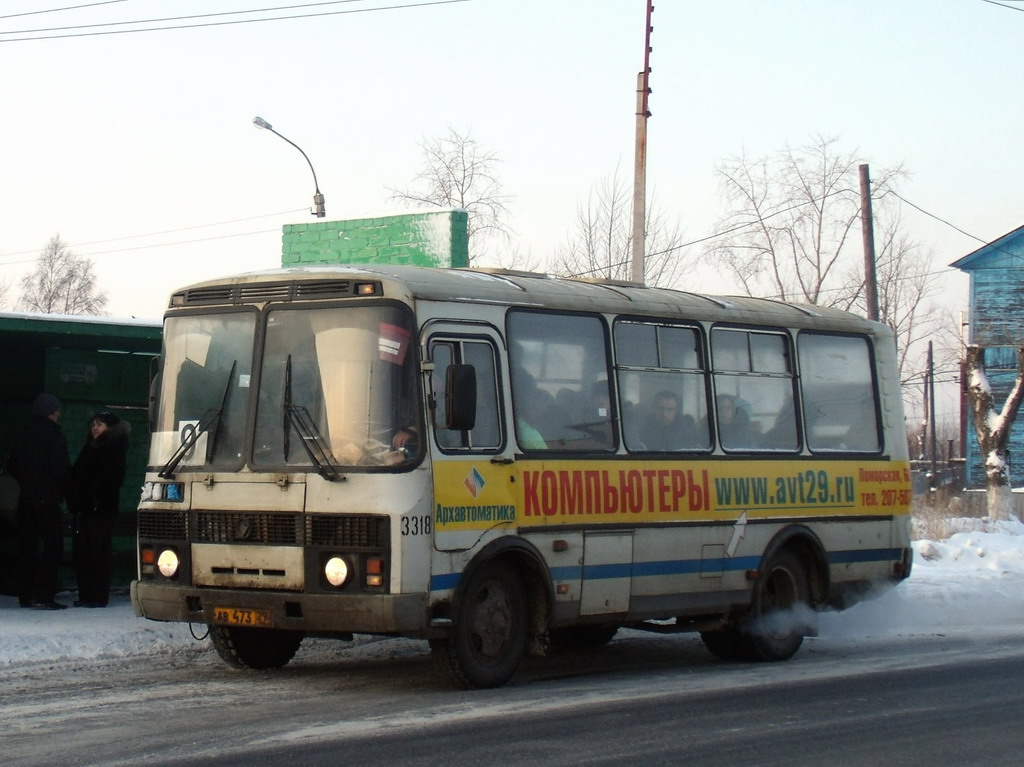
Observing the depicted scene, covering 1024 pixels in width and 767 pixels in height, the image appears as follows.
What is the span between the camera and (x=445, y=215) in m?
21.3

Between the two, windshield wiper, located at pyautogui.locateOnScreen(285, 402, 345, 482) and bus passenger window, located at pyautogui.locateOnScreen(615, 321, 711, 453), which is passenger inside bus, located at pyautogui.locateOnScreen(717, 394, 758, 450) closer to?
bus passenger window, located at pyautogui.locateOnScreen(615, 321, 711, 453)

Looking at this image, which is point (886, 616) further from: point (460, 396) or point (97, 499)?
point (97, 499)

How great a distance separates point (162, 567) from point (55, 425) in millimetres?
3850

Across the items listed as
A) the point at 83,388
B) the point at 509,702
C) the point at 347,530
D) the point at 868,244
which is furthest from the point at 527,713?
the point at 868,244

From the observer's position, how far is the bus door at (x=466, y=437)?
30.8ft

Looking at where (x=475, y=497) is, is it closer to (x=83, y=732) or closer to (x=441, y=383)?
(x=441, y=383)

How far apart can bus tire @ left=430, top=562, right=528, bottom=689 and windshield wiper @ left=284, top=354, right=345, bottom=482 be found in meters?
1.18

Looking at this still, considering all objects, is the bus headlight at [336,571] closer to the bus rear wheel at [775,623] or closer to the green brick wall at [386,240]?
the bus rear wheel at [775,623]

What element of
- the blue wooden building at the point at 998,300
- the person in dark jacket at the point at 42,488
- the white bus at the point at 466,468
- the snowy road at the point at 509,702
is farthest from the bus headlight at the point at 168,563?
the blue wooden building at the point at 998,300

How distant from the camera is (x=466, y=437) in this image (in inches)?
383

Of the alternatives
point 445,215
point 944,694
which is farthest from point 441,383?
point 445,215

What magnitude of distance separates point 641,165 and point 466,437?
13.6 metres

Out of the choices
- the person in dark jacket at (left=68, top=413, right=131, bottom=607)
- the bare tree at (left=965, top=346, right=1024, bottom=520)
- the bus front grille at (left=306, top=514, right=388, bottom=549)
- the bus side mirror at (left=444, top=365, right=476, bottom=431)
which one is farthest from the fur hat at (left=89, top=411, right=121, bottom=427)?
the bare tree at (left=965, top=346, right=1024, bottom=520)

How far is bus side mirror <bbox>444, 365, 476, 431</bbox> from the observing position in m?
9.34
